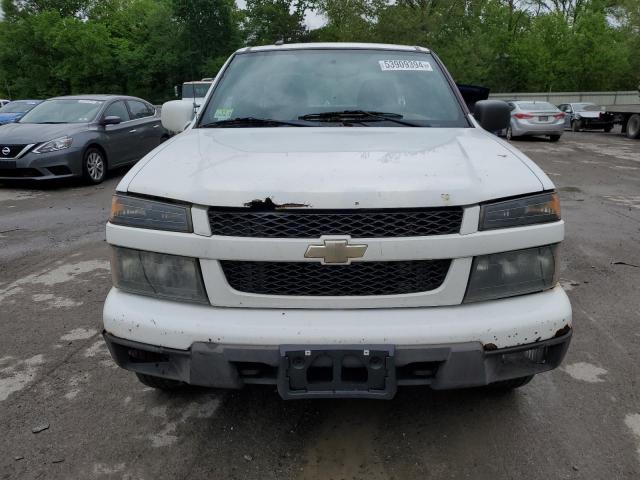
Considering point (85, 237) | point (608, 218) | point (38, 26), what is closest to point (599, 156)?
point (608, 218)

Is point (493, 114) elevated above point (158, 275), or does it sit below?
above

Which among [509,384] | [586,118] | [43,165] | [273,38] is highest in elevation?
[273,38]

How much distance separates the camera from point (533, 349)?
7.19 feet

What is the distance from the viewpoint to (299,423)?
Answer: 2689 millimetres

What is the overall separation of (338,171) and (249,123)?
3.98ft

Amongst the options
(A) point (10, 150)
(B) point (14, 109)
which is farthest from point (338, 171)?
(B) point (14, 109)

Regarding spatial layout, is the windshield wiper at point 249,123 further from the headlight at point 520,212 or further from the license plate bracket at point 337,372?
the license plate bracket at point 337,372

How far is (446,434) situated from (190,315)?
134 cm

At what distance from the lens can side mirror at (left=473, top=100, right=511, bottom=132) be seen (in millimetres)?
3740

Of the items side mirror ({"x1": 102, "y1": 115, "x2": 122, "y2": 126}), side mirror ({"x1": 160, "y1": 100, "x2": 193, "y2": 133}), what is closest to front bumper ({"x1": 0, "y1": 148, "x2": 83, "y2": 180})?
side mirror ({"x1": 102, "y1": 115, "x2": 122, "y2": 126})

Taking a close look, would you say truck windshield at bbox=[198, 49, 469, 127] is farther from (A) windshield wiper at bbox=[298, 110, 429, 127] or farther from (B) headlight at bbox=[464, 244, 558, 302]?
(B) headlight at bbox=[464, 244, 558, 302]

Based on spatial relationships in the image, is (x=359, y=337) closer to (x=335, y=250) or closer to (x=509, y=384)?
(x=335, y=250)

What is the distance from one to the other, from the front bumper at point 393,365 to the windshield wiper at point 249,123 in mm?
1524

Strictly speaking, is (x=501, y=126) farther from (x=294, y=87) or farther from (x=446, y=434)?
(x=446, y=434)
